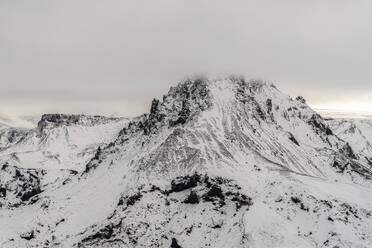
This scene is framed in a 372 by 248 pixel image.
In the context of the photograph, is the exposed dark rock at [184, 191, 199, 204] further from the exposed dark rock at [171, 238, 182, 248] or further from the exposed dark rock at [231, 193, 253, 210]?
the exposed dark rock at [171, 238, 182, 248]

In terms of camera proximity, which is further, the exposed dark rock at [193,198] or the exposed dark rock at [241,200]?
the exposed dark rock at [193,198]

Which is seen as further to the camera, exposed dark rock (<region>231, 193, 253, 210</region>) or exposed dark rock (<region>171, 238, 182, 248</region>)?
exposed dark rock (<region>231, 193, 253, 210</region>)

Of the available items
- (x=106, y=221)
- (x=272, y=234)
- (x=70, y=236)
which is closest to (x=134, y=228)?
(x=106, y=221)

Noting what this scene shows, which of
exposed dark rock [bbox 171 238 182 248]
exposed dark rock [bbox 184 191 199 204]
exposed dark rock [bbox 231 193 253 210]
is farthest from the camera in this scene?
exposed dark rock [bbox 184 191 199 204]

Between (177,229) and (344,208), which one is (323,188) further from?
(177,229)

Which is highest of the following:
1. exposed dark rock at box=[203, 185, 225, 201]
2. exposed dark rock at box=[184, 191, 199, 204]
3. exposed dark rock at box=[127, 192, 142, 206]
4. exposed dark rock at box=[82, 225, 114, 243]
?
exposed dark rock at box=[203, 185, 225, 201]

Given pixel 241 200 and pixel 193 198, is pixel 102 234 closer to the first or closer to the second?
pixel 193 198

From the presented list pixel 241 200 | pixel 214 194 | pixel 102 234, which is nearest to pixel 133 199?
pixel 102 234

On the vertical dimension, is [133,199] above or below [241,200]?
below

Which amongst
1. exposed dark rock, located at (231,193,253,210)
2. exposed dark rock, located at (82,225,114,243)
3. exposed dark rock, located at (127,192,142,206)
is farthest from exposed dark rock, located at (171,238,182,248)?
exposed dark rock, located at (127,192,142,206)

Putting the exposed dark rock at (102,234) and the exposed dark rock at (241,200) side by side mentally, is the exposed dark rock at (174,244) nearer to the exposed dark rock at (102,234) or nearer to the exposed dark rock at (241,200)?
the exposed dark rock at (241,200)

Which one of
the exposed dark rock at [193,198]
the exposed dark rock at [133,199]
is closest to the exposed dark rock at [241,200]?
the exposed dark rock at [193,198]
